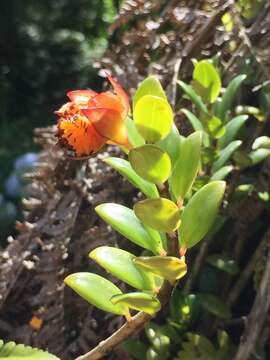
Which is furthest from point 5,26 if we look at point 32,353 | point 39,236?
point 32,353

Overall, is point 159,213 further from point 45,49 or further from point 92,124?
point 45,49

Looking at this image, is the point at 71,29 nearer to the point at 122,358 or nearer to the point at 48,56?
the point at 48,56

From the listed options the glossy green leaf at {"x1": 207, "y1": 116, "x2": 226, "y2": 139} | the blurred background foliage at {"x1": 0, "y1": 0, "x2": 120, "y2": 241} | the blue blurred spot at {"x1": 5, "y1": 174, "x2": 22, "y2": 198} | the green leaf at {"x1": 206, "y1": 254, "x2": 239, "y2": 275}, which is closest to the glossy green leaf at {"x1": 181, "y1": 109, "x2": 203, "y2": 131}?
the glossy green leaf at {"x1": 207, "y1": 116, "x2": 226, "y2": 139}

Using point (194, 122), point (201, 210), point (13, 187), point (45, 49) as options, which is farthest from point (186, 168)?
point (45, 49)

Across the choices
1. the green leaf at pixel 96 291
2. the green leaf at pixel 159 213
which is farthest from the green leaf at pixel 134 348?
the green leaf at pixel 159 213

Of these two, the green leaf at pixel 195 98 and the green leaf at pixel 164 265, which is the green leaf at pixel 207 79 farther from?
the green leaf at pixel 164 265

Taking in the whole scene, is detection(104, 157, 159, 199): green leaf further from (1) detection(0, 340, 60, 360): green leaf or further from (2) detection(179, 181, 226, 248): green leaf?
(1) detection(0, 340, 60, 360): green leaf
